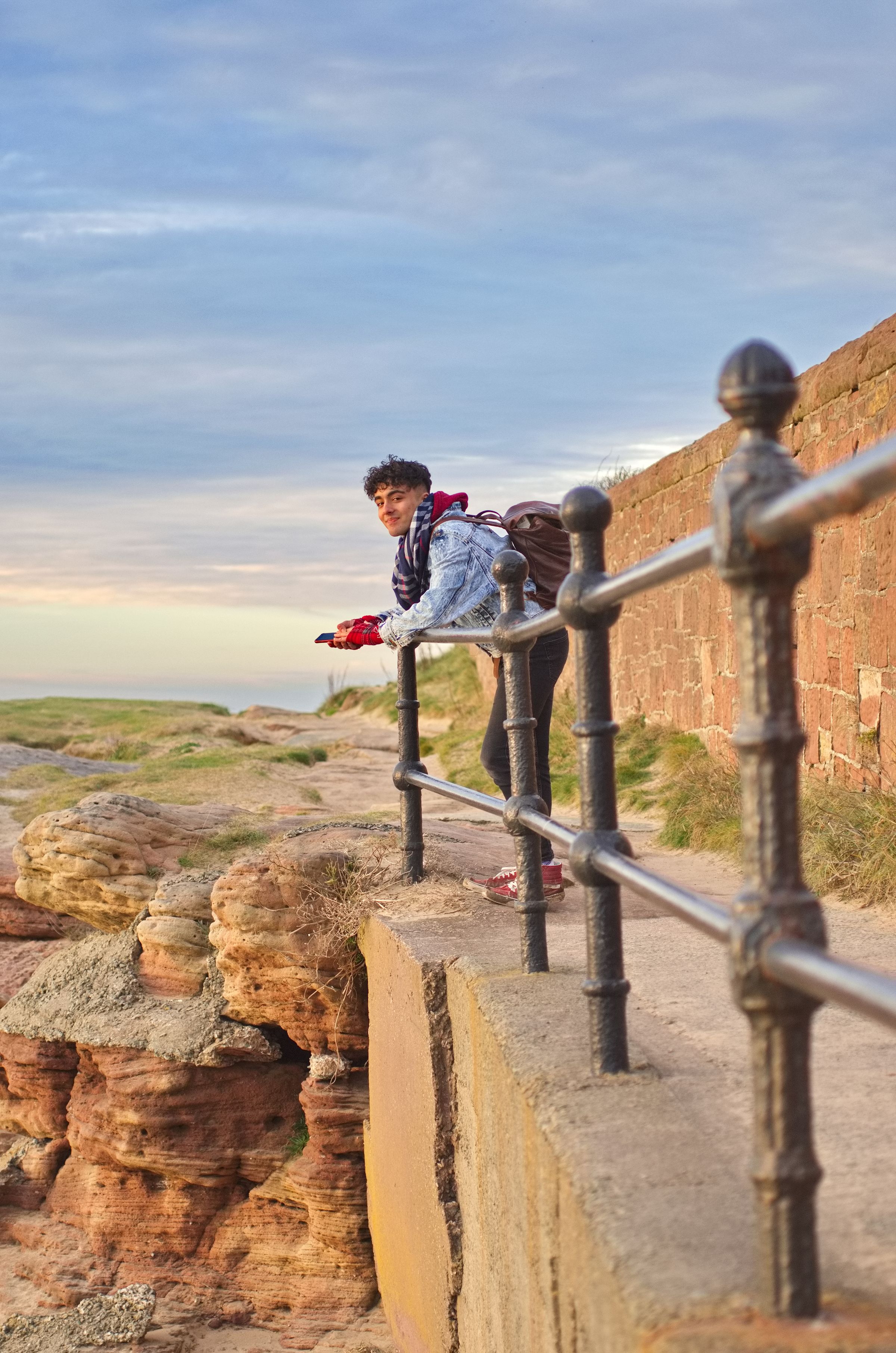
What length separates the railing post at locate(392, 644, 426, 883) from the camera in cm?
450

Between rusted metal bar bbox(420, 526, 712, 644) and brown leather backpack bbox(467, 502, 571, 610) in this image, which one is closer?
rusted metal bar bbox(420, 526, 712, 644)

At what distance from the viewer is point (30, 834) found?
5.77 metres

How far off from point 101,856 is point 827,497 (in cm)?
488

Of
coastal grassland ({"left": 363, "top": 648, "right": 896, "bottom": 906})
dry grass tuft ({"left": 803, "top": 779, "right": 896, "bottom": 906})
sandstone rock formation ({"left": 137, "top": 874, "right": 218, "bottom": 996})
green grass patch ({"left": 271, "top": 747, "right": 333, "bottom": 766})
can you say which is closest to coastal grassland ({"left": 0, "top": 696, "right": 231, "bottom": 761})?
green grass patch ({"left": 271, "top": 747, "right": 333, "bottom": 766})

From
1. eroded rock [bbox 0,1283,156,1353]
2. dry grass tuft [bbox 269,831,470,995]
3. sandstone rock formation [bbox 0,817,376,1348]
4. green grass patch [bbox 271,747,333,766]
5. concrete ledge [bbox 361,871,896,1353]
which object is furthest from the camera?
green grass patch [bbox 271,747,333,766]

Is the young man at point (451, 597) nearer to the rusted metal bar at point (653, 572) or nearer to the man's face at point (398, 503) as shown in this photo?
the man's face at point (398, 503)

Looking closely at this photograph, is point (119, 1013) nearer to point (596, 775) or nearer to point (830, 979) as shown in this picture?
point (596, 775)

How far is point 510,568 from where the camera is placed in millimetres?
3264

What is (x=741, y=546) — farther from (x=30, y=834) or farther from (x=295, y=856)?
(x=30, y=834)

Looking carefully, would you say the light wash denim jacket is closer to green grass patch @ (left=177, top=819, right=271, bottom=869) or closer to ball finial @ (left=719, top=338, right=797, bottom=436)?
green grass patch @ (left=177, top=819, right=271, bottom=869)

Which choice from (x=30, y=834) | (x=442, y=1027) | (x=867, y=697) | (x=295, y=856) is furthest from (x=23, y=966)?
(x=867, y=697)

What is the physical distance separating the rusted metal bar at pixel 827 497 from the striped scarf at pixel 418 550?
120 inches

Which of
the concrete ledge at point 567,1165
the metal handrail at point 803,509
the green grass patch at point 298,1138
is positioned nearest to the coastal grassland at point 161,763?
the green grass patch at point 298,1138

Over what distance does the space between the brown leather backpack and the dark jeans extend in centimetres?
23
